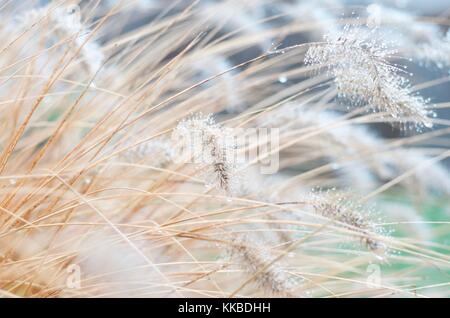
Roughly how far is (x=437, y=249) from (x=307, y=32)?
1.51 ft

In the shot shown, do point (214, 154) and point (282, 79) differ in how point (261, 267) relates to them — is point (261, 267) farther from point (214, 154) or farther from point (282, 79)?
point (282, 79)

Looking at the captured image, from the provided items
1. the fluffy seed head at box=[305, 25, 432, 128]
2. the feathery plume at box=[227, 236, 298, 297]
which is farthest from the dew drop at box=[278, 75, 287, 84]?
the feathery plume at box=[227, 236, 298, 297]

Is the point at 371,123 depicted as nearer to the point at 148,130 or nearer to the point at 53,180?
the point at 148,130

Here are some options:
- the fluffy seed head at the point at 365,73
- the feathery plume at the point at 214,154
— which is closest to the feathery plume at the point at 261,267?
the feathery plume at the point at 214,154

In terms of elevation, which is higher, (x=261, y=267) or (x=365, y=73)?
(x=365, y=73)

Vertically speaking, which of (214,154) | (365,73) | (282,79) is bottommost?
(214,154)

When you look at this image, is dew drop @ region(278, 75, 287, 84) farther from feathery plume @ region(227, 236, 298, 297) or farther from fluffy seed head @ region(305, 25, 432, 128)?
feathery plume @ region(227, 236, 298, 297)

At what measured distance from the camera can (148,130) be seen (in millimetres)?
1151

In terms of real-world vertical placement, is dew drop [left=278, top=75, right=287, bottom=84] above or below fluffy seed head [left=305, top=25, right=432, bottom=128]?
above

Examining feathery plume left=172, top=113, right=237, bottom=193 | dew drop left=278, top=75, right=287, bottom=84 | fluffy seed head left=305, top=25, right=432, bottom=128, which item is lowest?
feathery plume left=172, top=113, right=237, bottom=193

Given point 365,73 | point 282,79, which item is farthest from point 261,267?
point 282,79

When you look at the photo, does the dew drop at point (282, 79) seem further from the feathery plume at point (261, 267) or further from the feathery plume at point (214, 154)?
the feathery plume at point (261, 267)

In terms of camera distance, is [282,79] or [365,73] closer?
[365,73]
